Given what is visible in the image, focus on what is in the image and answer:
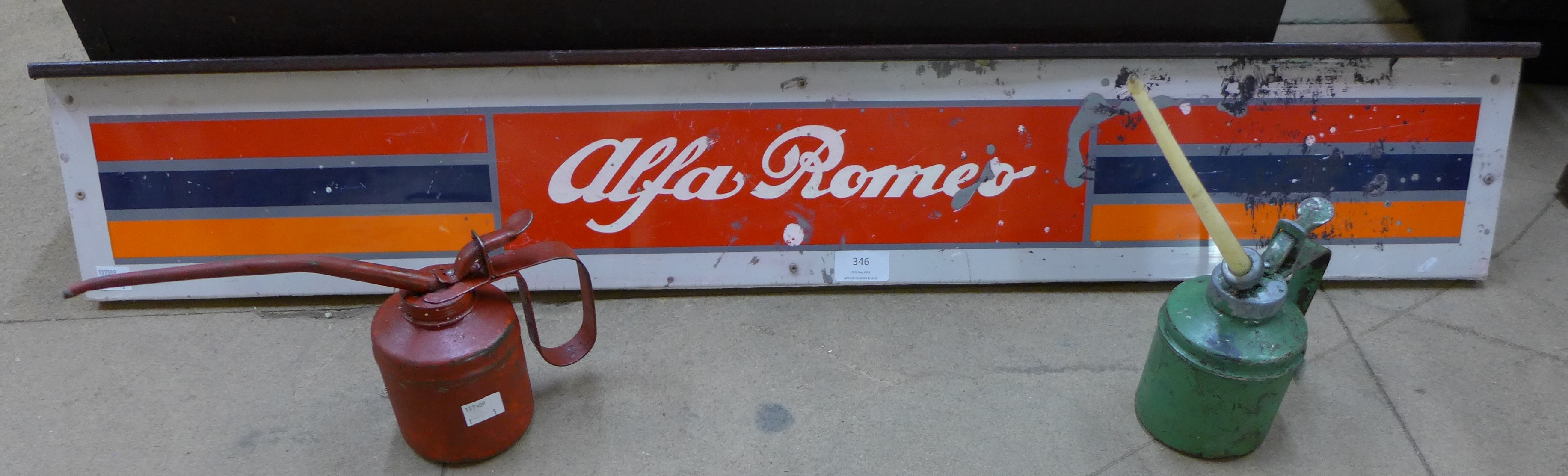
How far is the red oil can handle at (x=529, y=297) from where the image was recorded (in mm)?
2252

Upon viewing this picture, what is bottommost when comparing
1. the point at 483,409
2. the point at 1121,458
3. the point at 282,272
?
the point at 1121,458

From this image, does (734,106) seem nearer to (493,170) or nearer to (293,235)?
(493,170)

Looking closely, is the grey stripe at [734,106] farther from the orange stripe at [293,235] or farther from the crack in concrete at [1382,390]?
the crack in concrete at [1382,390]

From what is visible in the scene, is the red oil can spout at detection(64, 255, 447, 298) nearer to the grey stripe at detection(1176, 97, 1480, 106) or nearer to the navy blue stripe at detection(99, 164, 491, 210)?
the navy blue stripe at detection(99, 164, 491, 210)

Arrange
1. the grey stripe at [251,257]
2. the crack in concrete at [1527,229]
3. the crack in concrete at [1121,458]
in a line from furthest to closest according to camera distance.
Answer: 1. the crack in concrete at [1527,229]
2. the grey stripe at [251,257]
3. the crack in concrete at [1121,458]

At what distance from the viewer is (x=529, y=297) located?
7.95 ft

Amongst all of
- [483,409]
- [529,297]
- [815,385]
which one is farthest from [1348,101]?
[483,409]

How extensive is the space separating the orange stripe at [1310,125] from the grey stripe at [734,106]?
0.02 m

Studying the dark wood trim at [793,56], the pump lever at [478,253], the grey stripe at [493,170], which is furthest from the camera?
the grey stripe at [493,170]

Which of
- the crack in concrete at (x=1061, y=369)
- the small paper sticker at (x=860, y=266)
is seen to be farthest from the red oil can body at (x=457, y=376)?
the crack in concrete at (x=1061, y=369)

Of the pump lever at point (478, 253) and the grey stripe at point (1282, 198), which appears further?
the grey stripe at point (1282, 198)

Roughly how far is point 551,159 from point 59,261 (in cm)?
151

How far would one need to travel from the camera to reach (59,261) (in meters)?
3.01

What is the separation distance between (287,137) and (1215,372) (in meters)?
2.21
